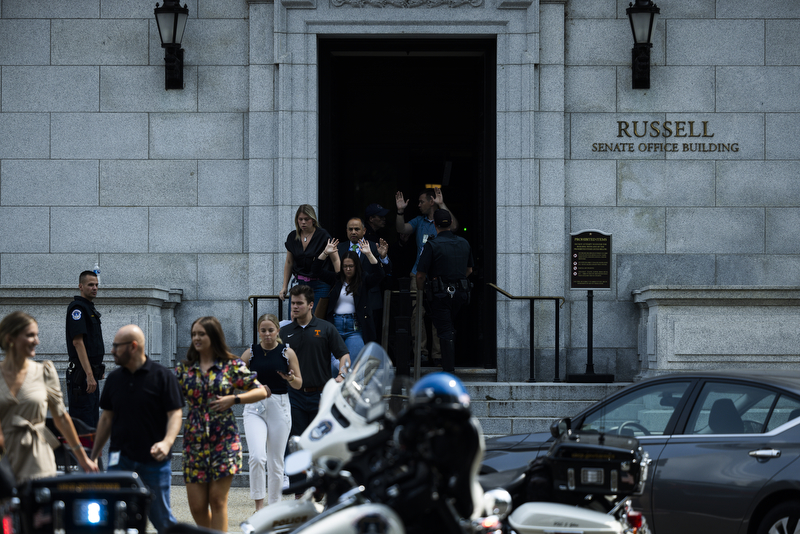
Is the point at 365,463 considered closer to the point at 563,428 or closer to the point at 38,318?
the point at 563,428

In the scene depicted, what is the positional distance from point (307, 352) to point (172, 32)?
5.64m

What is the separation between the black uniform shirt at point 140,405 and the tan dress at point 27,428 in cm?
51

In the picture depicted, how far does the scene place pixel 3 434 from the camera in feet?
18.7

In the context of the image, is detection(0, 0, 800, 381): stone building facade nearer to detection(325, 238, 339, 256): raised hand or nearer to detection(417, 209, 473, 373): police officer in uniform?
detection(417, 209, 473, 373): police officer in uniform

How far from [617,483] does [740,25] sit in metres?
9.39

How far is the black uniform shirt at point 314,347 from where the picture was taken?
8828 mm

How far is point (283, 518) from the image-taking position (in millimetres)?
4945

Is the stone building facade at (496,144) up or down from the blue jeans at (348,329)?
up

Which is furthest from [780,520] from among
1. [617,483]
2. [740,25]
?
[740,25]

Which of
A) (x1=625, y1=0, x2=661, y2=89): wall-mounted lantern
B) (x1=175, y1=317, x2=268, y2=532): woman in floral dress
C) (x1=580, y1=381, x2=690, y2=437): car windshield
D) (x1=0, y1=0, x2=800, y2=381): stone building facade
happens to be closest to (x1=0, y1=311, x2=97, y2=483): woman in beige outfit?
(x1=175, y1=317, x2=268, y2=532): woman in floral dress

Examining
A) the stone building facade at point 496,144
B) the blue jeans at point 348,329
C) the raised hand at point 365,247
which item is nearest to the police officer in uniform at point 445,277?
the raised hand at point 365,247

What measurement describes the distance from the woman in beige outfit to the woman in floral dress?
924 millimetres

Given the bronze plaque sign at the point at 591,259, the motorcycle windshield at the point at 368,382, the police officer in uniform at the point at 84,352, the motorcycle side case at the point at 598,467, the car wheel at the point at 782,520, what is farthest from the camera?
the bronze plaque sign at the point at 591,259

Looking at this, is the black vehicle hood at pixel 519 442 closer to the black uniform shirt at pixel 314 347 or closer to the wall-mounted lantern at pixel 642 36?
the black uniform shirt at pixel 314 347
